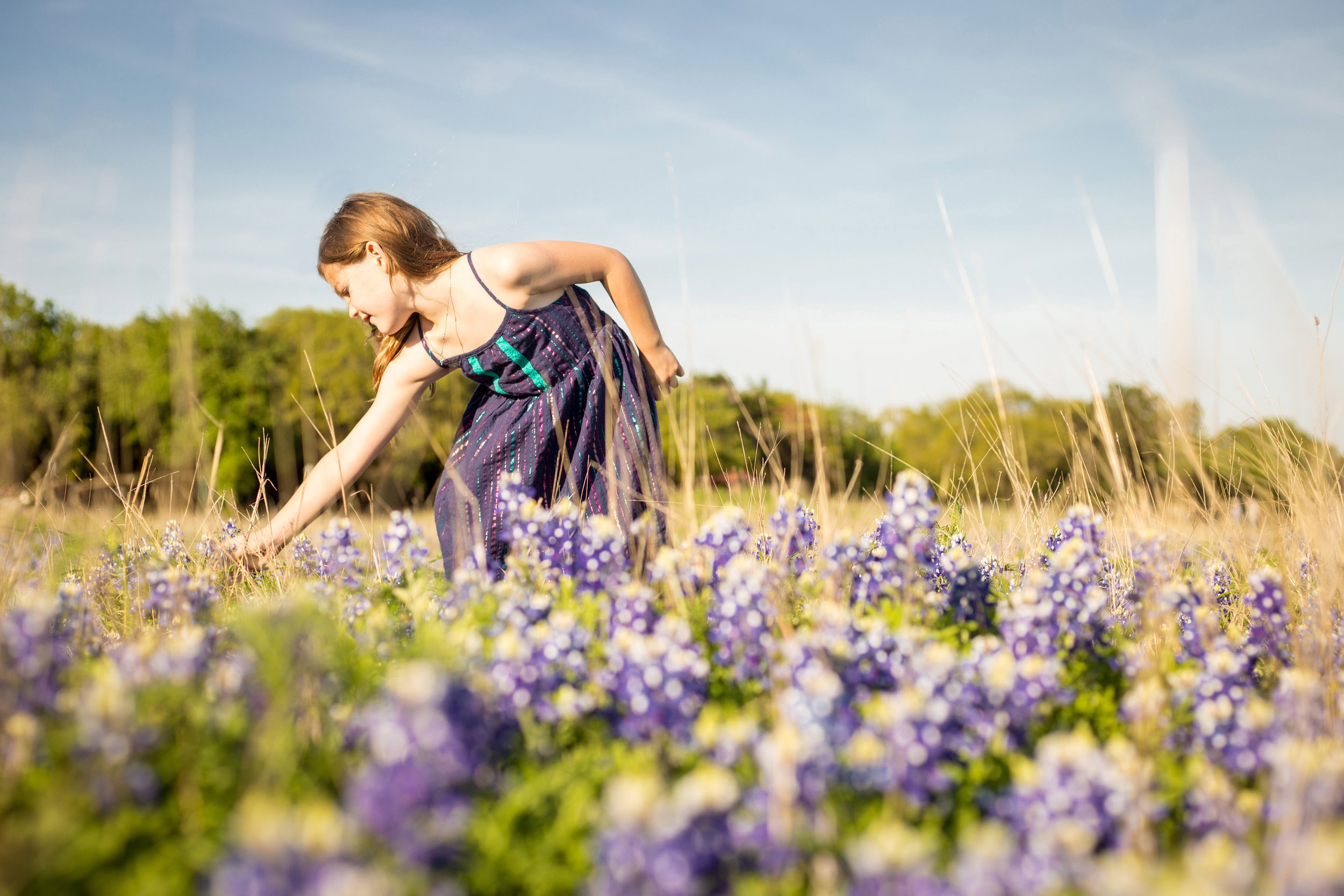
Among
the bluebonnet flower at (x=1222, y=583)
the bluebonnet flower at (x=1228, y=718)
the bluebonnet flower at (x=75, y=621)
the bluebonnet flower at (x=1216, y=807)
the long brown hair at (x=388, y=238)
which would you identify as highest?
the long brown hair at (x=388, y=238)

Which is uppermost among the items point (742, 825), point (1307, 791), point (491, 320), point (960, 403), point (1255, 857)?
point (491, 320)

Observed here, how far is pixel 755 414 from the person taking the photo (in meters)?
19.3

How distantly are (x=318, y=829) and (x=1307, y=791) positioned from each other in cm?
158

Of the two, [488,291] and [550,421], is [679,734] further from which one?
[488,291]

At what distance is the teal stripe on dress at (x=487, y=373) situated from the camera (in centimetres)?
358

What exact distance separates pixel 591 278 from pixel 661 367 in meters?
0.54

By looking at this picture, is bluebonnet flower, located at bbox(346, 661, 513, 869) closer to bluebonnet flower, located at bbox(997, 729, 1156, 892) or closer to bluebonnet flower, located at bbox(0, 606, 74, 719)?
bluebonnet flower, located at bbox(0, 606, 74, 719)

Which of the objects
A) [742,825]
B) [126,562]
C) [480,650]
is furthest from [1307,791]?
[126,562]

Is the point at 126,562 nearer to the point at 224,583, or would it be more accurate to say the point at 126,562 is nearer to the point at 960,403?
the point at 224,583

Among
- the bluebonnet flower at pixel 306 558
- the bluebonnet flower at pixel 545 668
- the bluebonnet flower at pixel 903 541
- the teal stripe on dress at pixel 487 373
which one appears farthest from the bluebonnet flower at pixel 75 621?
the bluebonnet flower at pixel 903 541

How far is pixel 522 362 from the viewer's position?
141 inches

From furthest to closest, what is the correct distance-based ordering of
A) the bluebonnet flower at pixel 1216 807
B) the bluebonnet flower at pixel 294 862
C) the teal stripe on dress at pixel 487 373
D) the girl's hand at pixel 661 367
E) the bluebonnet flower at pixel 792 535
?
the girl's hand at pixel 661 367
the teal stripe on dress at pixel 487 373
the bluebonnet flower at pixel 792 535
the bluebonnet flower at pixel 1216 807
the bluebonnet flower at pixel 294 862

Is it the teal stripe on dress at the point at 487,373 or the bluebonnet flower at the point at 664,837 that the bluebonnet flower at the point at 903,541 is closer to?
the bluebonnet flower at the point at 664,837

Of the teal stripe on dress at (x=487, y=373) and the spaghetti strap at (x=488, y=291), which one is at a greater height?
the spaghetti strap at (x=488, y=291)
